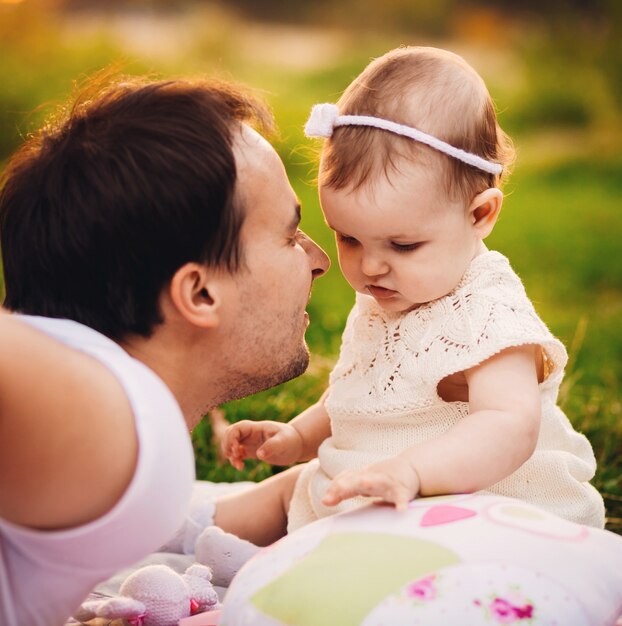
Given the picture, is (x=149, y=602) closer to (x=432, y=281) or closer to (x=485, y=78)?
(x=432, y=281)

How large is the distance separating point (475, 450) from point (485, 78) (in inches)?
442

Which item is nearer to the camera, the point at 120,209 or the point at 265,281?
the point at 120,209

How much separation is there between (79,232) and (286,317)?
1.65 feet

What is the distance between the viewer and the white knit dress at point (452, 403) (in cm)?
214

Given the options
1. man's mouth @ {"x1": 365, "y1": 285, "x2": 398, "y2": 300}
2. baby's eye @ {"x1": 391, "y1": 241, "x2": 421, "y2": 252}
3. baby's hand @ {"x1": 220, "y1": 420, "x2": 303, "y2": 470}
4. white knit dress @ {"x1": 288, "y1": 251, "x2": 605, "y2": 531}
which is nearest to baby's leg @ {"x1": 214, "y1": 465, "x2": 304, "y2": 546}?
baby's hand @ {"x1": 220, "y1": 420, "x2": 303, "y2": 470}

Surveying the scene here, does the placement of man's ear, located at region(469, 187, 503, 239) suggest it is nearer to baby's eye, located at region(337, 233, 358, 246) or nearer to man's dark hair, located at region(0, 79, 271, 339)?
baby's eye, located at region(337, 233, 358, 246)

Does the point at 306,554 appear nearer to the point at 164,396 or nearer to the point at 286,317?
the point at 164,396

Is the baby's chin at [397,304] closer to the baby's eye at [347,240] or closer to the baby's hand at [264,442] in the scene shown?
the baby's eye at [347,240]

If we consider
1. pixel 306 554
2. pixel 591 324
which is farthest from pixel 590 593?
pixel 591 324

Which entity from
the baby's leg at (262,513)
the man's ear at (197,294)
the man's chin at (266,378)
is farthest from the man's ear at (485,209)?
the baby's leg at (262,513)

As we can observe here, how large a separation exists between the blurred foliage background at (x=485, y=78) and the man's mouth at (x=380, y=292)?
3.45 feet

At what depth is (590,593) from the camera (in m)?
1.69

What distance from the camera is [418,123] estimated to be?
2.20 metres

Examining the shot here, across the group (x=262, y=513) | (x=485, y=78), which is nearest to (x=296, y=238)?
(x=262, y=513)
